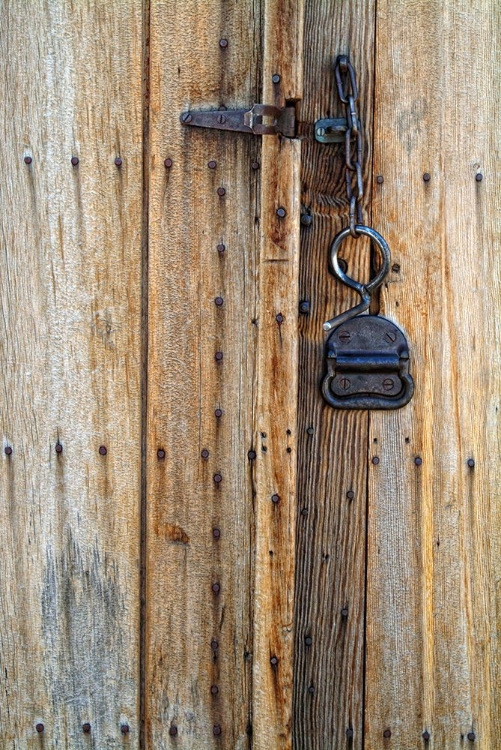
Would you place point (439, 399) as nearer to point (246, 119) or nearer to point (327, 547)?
point (327, 547)

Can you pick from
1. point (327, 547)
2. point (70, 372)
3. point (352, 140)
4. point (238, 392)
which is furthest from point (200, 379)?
point (352, 140)

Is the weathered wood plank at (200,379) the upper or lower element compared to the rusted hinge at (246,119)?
lower

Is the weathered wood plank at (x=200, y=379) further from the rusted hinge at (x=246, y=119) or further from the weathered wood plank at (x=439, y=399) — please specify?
the weathered wood plank at (x=439, y=399)

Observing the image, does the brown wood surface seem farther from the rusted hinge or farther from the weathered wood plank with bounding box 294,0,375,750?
the weathered wood plank with bounding box 294,0,375,750

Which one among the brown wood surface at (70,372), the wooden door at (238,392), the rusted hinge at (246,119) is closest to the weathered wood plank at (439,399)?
the wooden door at (238,392)

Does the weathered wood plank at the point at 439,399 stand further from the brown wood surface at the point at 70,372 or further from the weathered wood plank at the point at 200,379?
the brown wood surface at the point at 70,372

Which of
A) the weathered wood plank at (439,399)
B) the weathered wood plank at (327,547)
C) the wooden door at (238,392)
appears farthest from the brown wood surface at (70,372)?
the weathered wood plank at (439,399)

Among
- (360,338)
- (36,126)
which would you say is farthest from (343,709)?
(36,126)
